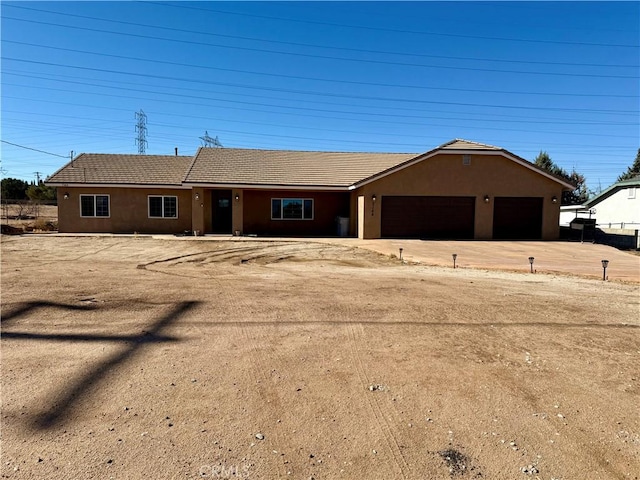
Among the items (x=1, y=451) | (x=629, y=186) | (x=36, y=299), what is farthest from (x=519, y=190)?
(x=1, y=451)

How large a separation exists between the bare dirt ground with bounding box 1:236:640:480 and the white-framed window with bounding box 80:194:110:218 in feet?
53.8

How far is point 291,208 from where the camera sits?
23062 millimetres

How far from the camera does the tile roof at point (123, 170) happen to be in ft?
73.8

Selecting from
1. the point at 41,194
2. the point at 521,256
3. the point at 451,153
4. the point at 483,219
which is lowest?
the point at 521,256

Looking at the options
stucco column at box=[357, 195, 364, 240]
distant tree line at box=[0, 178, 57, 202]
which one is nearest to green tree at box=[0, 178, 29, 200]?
distant tree line at box=[0, 178, 57, 202]

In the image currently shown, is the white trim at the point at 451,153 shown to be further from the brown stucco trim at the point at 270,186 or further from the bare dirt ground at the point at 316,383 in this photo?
the bare dirt ground at the point at 316,383

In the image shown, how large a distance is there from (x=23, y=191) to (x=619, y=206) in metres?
66.0

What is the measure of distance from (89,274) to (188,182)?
40.6 feet

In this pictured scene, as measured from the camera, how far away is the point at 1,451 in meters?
2.70

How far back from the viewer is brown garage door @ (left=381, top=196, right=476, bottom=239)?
2052cm

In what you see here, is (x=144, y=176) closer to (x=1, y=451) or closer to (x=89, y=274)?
(x=89, y=274)

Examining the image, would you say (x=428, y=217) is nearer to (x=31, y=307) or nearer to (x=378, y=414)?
(x=31, y=307)

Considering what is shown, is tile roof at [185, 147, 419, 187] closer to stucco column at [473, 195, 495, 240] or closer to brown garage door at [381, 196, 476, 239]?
brown garage door at [381, 196, 476, 239]

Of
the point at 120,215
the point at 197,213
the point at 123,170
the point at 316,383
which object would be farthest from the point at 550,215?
the point at 123,170
